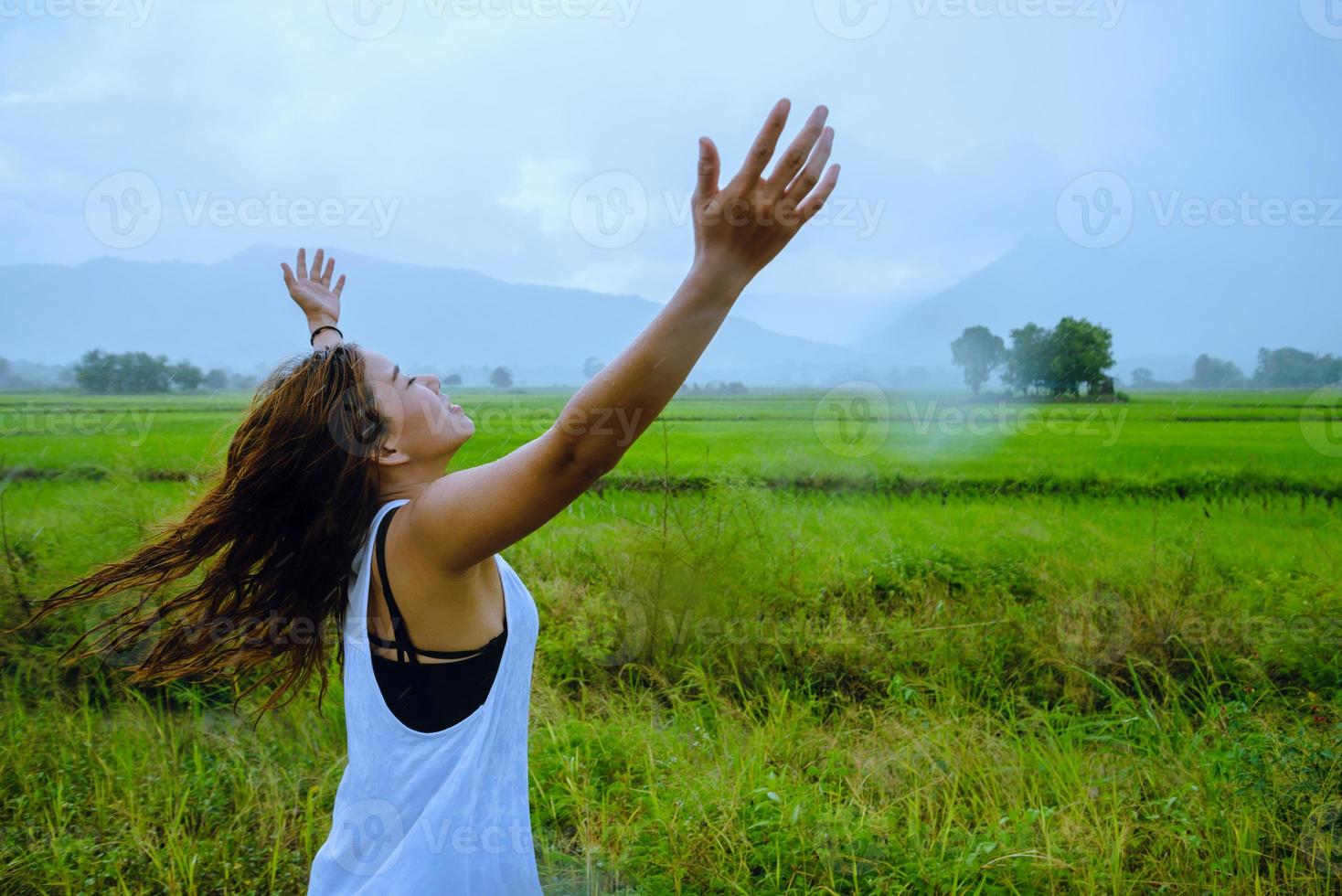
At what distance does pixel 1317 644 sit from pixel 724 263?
376 centimetres

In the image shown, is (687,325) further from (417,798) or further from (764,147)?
(417,798)

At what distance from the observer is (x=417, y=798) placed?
1.43 meters

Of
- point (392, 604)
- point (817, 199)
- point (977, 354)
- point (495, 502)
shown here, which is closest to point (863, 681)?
point (977, 354)

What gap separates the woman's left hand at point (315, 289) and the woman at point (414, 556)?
2.05 feet

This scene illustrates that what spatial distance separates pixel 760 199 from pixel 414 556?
31.3 inches

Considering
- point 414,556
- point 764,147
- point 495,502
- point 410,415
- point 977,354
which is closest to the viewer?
point 764,147

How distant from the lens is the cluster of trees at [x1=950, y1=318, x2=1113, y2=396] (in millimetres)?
4492

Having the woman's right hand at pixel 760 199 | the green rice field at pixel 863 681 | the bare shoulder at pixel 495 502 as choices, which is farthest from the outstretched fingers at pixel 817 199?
the green rice field at pixel 863 681

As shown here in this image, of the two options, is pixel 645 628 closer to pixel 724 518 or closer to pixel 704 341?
pixel 724 518

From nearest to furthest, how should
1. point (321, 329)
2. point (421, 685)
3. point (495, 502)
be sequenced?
point (495, 502) < point (421, 685) < point (321, 329)

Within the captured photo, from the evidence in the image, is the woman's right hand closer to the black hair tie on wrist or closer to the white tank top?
the white tank top

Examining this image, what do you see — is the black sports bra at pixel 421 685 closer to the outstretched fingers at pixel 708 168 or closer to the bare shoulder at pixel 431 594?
the bare shoulder at pixel 431 594

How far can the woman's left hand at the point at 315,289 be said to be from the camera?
2.21 meters

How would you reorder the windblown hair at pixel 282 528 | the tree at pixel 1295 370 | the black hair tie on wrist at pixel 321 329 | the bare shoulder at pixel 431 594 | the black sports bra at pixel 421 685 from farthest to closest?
the tree at pixel 1295 370, the black hair tie on wrist at pixel 321 329, the windblown hair at pixel 282 528, the black sports bra at pixel 421 685, the bare shoulder at pixel 431 594
